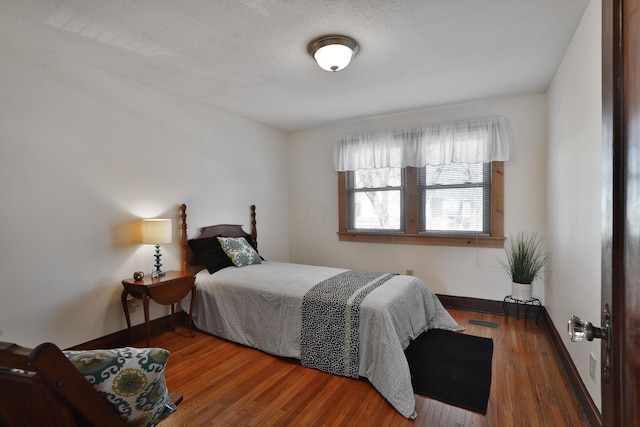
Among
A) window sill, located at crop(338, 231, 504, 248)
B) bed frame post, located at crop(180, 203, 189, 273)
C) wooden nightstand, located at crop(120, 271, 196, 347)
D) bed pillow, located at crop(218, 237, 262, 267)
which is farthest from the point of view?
window sill, located at crop(338, 231, 504, 248)

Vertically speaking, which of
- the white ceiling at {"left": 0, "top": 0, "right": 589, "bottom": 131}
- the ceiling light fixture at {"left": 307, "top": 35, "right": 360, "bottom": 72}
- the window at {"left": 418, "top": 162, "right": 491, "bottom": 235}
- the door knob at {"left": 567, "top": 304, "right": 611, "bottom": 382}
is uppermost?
the white ceiling at {"left": 0, "top": 0, "right": 589, "bottom": 131}

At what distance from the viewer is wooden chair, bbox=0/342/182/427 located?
2.73 feet

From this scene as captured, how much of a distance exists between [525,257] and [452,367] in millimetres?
1604

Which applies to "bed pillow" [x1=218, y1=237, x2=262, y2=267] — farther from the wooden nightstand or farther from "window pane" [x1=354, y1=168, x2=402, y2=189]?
"window pane" [x1=354, y1=168, x2=402, y2=189]

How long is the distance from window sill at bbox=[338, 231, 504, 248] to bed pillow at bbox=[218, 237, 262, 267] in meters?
1.46

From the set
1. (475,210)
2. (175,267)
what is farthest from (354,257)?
(175,267)

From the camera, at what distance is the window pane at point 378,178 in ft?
14.0

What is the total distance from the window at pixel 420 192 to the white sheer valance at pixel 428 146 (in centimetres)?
1

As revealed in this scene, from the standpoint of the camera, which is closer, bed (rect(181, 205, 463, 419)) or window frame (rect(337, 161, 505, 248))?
bed (rect(181, 205, 463, 419))

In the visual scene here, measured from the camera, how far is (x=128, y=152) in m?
2.98

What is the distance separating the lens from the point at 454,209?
3906mm

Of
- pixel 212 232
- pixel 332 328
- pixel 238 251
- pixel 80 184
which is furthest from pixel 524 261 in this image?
pixel 80 184

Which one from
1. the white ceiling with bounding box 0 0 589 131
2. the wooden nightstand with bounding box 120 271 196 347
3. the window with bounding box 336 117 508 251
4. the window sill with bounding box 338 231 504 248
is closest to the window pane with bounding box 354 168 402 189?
the window with bounding box 336 117 508 251

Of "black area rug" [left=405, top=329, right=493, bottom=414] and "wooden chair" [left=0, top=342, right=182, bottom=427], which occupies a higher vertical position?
"wooden chair" [left=0, top=342, right=182, bottom=427]
